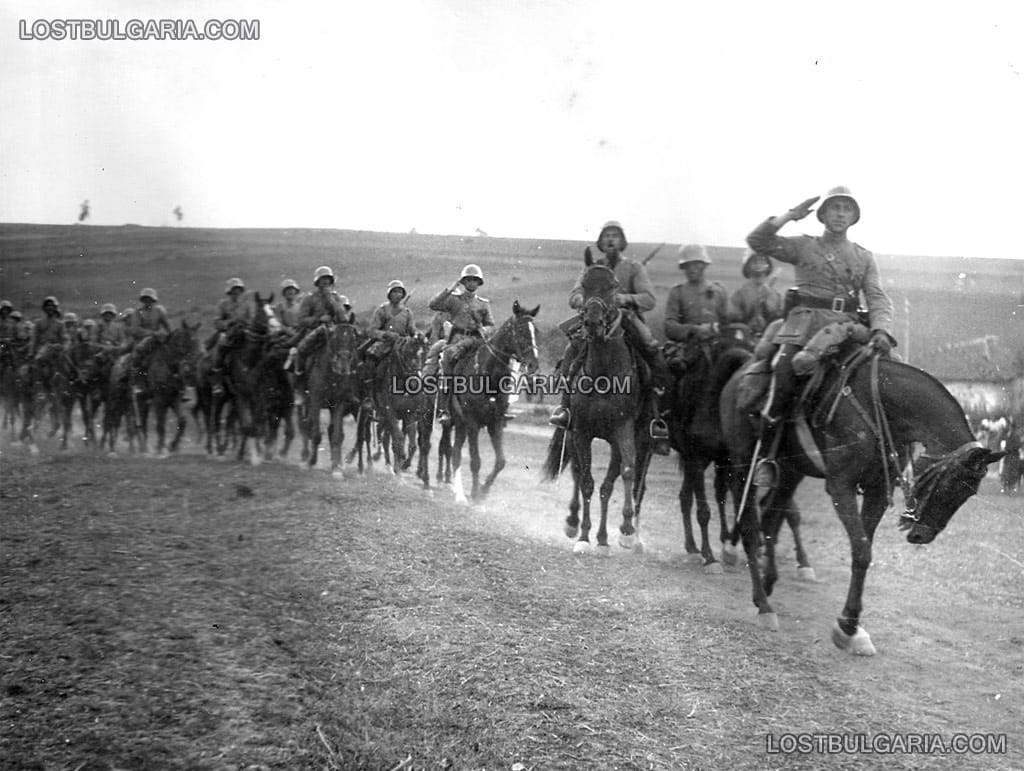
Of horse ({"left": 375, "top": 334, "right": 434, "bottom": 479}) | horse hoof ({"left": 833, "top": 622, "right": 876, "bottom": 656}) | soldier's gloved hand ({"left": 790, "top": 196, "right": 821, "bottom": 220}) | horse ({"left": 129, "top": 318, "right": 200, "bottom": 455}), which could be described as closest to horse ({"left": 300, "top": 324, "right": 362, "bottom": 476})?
horse ({"left": 375, "top": 334, "right": 434, "bottom": 479})

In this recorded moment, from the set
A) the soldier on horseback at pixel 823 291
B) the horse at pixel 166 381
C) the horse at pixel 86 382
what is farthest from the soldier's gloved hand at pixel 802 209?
the horse at pixel 86 382

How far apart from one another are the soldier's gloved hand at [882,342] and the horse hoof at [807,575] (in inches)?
95.3

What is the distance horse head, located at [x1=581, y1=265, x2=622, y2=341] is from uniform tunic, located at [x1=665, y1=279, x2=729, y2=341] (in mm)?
1074

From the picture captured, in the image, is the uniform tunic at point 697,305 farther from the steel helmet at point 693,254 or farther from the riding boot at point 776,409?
the riding boot at point 776,409

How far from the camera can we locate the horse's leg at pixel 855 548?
497 cm

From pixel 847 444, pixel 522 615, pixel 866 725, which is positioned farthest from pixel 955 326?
pixel 522 615

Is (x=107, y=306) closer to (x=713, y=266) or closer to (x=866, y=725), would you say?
(x=713, y=266)

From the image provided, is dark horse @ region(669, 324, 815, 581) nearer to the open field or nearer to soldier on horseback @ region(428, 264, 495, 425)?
the open field

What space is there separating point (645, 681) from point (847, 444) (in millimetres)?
2018

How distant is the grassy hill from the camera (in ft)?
21.5

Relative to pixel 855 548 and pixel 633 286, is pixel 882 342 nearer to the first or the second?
pixel 855 548

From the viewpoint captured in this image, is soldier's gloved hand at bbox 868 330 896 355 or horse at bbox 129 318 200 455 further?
horse at bbox 129 318 200 455

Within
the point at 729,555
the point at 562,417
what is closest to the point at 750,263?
the point at 562,417

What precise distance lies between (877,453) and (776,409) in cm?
80
